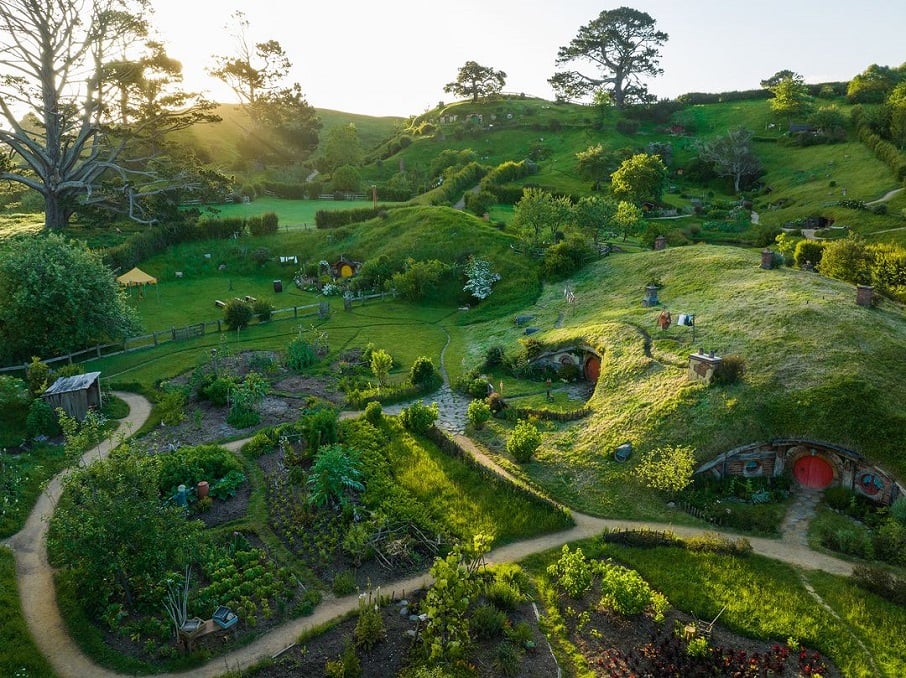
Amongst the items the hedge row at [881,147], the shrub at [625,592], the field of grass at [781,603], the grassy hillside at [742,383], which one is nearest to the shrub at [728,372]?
the grassy hillside at [742,383]

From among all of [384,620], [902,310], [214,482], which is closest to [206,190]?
[214,482]

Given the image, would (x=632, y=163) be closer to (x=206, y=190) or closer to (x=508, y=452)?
(x=206, y=190)

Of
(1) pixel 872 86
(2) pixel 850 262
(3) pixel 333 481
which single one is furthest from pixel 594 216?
(1) pixel 872 86

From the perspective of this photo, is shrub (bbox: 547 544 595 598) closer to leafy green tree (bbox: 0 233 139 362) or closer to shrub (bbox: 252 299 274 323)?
leafy green tree (bbox: 0 233 139 362)

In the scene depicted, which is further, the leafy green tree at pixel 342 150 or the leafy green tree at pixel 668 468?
the leafy green tree at pixel 342 150

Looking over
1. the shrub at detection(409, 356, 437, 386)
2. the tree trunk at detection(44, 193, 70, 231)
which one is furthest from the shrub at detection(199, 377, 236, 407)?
the tree trunk at detection(44, 193, 70, 231)

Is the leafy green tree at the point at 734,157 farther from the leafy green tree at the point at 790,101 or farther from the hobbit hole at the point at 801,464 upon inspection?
the hobbit hole at the point at 801,464

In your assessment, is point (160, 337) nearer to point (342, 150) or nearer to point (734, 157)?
point (342, 150)
